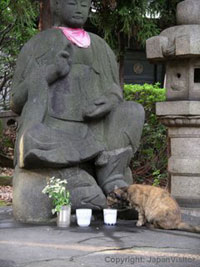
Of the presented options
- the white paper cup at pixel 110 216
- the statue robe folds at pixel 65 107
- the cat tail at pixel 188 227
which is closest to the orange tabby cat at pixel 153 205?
the cat tail at pixel 188 227

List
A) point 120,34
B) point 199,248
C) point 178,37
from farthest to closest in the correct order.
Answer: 1. point 120,34
2. point 178,37
3. point 199,248

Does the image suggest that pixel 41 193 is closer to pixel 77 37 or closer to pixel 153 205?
pixel 153 205

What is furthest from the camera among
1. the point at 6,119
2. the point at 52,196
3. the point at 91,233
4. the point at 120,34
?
the point at 6,119

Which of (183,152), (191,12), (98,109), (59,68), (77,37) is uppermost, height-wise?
(191,12)

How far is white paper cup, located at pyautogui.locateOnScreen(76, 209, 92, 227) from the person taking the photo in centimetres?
447

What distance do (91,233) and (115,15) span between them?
6.05 m

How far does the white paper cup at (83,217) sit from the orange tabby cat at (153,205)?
0.31 metres

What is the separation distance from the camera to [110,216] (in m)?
4.56

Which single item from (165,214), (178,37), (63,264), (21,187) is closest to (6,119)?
(178,37)

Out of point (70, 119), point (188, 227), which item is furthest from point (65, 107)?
point (188, 227)

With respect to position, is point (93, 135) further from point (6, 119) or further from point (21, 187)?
point (6, 119)

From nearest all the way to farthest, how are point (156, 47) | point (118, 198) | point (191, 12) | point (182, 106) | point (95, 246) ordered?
point (95, 246), point (118, 198), point (182, 106), point (156, 47), point (191, 12)

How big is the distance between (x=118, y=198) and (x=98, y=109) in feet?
3.16

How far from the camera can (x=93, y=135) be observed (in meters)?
5.11
